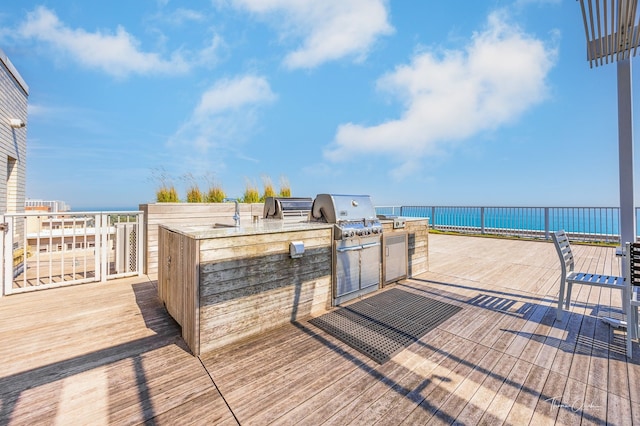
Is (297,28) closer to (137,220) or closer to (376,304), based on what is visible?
(137,220)

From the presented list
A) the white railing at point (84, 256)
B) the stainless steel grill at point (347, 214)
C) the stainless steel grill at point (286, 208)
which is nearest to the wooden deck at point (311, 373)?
the white railing at point (84, 256)

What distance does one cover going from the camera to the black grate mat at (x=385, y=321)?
2.37 meters

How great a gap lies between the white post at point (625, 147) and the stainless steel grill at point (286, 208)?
4.02 metres

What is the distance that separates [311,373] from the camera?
1.96 metres

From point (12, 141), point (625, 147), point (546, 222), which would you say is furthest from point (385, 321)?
point (546, 222)

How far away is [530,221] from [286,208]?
9601 millimetres

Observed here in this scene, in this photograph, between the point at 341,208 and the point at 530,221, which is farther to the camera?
the point at 530,221

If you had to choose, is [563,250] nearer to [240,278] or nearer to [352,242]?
[352,242]

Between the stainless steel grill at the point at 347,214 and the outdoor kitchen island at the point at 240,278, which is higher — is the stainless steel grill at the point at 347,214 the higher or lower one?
the higher one

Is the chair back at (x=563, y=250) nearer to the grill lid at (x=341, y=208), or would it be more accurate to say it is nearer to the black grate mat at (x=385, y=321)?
the black grate mat at (x=385, y=321)

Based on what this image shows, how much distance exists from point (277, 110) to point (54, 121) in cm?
1393

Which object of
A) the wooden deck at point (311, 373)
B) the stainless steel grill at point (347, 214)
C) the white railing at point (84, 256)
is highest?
the stainless steel grill at point (347, 214)

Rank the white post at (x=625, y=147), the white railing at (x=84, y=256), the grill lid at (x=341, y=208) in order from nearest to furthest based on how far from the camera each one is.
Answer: the white post at (x=625, y=147), the grill lid at (x=341, y=208), the white railing at (x=84, y=256)

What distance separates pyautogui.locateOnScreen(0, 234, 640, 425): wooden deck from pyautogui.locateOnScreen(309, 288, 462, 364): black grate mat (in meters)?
0.12
